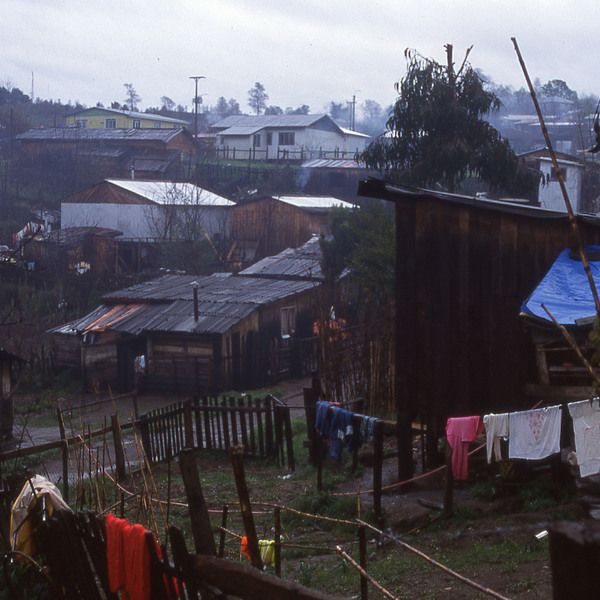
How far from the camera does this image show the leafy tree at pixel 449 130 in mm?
19609

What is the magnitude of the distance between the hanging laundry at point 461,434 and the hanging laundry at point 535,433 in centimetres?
48

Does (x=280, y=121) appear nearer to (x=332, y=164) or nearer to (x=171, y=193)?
(x=332, y=164)

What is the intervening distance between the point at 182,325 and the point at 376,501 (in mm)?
16189

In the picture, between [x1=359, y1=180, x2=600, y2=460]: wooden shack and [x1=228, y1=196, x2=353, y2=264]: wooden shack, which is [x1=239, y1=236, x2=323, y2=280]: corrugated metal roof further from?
[x1=359, y1=180, x2=600, y2=460]: wooden shack

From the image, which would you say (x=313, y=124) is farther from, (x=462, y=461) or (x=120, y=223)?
(x=462, y=461)

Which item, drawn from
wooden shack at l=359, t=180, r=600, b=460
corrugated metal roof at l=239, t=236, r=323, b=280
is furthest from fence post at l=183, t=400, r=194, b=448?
corrugated metal roof at l=239, t=236, r=323, b=280

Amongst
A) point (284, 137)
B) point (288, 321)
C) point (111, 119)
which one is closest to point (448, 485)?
point (288, 321)

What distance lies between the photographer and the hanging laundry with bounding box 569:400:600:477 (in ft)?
27.0

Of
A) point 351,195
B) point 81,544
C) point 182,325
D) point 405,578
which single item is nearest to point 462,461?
point 405,578

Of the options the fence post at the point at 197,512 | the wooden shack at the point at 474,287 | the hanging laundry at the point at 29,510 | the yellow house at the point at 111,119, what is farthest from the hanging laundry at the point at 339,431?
the yellow house at the point at 111,119

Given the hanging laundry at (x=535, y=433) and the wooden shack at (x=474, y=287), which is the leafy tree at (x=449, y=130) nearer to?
the wooden shack at (x=474, y=287)

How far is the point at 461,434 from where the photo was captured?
29.9 ft

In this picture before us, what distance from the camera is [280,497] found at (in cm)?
Answer: 1056

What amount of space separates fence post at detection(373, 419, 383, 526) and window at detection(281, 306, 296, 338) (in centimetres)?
1766
